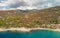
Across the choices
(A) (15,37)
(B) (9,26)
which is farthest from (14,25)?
(A) (15,37)

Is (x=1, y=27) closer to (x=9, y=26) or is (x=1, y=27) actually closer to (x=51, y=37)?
(x=9, y=26)

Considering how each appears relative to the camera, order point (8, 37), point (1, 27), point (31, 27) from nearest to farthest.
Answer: point (8, 37) → point (1, 27) → point (31, 27)

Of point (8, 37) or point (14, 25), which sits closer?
point (8, 37)

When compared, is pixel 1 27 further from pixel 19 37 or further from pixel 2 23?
pixel 19 37

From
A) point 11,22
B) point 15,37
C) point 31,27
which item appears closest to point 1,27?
point 11,22

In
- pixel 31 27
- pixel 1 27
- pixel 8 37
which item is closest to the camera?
pixel 8 37

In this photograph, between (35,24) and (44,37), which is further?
(35,24)

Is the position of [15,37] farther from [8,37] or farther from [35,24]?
[35,24]

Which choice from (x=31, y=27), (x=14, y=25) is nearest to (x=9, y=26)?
(x=14, y=25)
